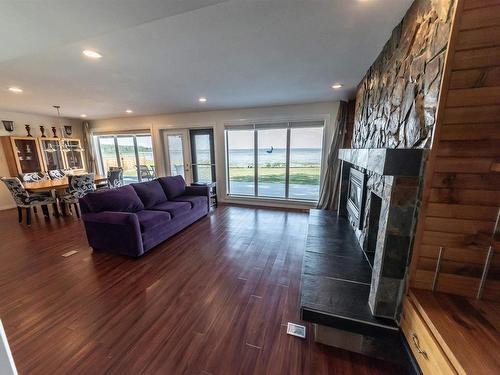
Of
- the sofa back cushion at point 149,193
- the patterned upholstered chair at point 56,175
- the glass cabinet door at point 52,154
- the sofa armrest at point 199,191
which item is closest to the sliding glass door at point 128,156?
the glass cabinet door at point 52,154

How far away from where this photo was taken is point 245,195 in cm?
538

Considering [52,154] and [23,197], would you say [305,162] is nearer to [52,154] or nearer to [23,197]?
[23,197]

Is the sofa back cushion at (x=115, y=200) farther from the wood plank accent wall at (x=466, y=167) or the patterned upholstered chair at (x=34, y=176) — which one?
the wood plank accent wall at (x=466, y=167)

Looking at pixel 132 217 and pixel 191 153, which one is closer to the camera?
pixel 132 217

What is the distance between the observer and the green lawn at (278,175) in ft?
15.7

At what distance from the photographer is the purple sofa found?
8.48 ft

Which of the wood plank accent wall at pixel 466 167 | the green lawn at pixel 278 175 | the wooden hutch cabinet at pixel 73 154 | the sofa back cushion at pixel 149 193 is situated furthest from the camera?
the wooden hutch cabinet at pixel 73 154

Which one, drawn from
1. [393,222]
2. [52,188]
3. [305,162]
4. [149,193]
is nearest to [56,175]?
[52,188]

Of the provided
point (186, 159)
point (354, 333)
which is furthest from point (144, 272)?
point (186, 159)

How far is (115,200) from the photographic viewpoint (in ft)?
9.61

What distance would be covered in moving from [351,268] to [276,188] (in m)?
3.33

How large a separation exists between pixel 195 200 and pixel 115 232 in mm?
1516

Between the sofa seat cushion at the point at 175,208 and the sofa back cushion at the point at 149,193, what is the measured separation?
0.11 metres

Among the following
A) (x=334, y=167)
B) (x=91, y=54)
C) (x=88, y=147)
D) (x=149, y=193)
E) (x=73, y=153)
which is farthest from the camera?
(x=88, y=147)
